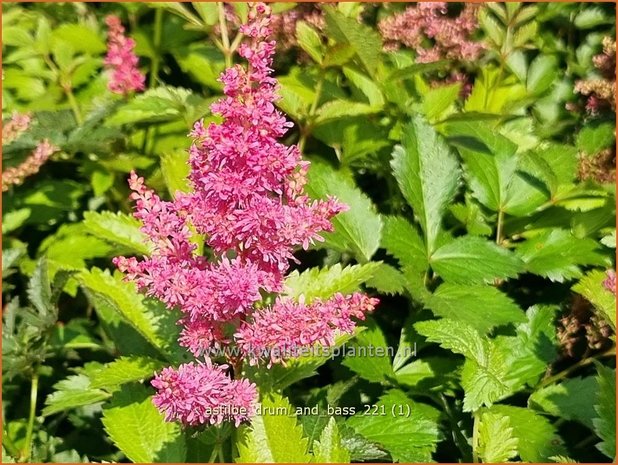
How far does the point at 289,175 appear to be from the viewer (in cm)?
125

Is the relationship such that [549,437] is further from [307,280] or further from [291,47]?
[291,47]

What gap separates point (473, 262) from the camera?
1.71 meters

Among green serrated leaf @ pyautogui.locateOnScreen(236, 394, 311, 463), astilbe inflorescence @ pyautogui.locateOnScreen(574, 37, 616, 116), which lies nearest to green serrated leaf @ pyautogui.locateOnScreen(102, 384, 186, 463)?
green serrated leaf @ pyautogui.locateOnScreen(236, 394, 311, 463)

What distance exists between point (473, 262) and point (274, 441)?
66cm

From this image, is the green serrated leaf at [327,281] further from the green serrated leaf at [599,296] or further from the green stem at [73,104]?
the green stem at [73,104]

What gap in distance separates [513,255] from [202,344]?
82 cm

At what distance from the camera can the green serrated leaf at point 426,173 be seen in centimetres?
177

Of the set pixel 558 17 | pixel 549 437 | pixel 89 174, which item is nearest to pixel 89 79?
pixel 89 174

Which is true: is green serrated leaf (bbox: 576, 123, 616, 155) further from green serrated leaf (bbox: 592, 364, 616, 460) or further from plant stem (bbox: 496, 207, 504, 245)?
green serrated leaf (bbox: 592, 364, 616, 460)

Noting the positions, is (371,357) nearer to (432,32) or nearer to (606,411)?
(606,411)

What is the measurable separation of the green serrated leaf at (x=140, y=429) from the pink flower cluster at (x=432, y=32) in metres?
1.27

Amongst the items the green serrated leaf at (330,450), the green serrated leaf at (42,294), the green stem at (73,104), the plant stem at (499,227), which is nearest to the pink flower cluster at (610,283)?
the plant stem at (499,227)

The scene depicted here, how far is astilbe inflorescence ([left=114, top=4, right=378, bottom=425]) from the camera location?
119cm

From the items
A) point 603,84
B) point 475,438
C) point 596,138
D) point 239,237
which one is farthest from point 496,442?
point 603,84
